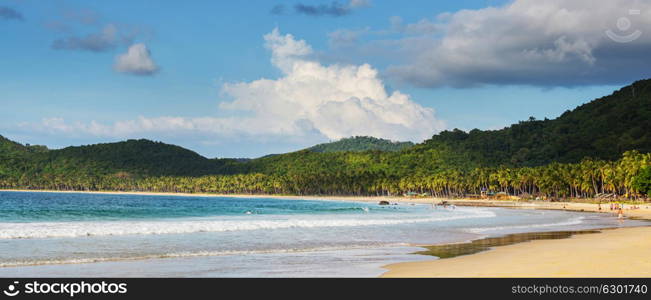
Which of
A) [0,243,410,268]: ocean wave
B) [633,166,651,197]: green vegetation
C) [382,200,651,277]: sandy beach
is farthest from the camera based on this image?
[633,166,651,197]: green vegetation

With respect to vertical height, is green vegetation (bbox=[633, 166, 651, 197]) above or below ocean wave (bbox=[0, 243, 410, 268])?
above

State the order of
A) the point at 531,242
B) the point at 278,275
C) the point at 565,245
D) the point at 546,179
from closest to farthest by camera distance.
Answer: the point at 278,275, the point at 565,245, the point at 531,242, the point at 546,179

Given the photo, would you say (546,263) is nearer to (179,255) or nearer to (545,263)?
(545,263)

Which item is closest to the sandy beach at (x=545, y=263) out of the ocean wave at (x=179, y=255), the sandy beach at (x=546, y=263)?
the sandy beach at (x=546, y=263)

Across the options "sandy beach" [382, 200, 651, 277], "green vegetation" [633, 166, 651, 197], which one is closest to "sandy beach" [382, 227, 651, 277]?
"sandy beach" [382, 200, 651, 277]

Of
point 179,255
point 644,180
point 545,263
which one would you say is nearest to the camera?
point 545,263

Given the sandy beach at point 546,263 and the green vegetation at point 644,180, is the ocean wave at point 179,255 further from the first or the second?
the green vegetation at point 644,180

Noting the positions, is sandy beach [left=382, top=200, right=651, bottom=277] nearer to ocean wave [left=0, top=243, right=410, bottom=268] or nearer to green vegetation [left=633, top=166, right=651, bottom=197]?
ocean wave [left=0, top=243, right=410, bottom=268]

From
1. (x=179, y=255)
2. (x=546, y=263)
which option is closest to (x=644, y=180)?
(x=546, y=263)

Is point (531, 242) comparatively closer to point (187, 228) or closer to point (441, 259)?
point (441, 259)

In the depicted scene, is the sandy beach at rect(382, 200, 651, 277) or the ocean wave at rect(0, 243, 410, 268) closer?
the sandy beach at rect(382, 200, 651, 277)
